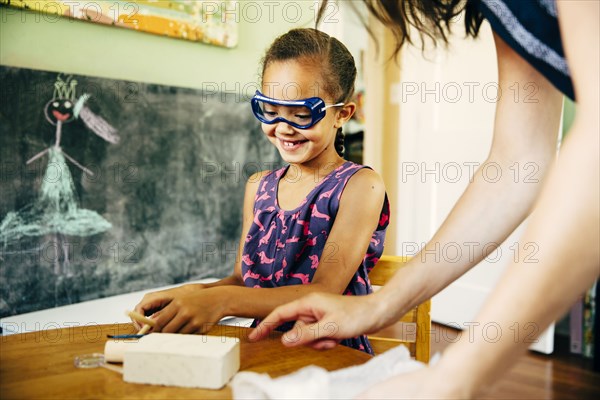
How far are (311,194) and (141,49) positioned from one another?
1.27 m

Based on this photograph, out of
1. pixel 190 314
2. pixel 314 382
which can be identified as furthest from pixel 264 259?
pixel 314 382

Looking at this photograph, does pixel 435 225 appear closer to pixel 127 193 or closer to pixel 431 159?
pixel 431 159

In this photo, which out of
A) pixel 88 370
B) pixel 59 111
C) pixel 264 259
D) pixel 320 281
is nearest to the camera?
pixel 88 370

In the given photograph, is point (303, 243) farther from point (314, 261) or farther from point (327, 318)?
point (327, 318)

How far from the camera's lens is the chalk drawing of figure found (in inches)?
76.4

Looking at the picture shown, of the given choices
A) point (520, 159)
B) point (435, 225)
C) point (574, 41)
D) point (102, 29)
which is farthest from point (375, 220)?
point (435, 225)

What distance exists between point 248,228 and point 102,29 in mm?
1155

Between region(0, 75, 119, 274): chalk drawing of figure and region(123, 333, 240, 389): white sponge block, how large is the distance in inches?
56.5

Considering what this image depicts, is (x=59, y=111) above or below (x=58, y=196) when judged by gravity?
above

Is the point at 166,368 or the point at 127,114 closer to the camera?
the point at 166,368

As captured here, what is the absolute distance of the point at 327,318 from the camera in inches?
30.9

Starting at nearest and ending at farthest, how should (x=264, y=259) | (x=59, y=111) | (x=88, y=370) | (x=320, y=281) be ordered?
(x=88, y=370), (x=320, y=281), (x=264, y=259), (x=59, y=111)

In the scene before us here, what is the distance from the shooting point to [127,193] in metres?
2.22

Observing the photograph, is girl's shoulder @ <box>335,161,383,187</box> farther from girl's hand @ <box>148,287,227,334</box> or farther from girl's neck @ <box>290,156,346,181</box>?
girl's hand @ <box>148,287,227,334</box>
